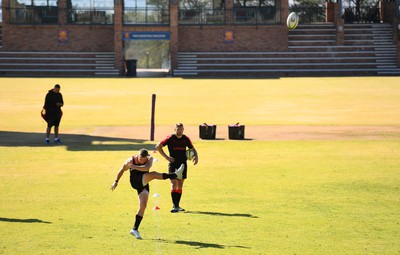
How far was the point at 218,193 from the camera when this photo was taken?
848 inches

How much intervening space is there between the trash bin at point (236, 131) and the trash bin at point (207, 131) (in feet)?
2.01

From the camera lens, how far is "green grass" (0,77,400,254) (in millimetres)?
16141

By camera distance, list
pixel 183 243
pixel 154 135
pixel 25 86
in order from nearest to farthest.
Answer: pixel 183 243
pixel 154 135
pixel 25 86

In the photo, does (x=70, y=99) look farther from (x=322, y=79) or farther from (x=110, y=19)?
(x=110, y=19)

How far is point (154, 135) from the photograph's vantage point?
33.8 meters

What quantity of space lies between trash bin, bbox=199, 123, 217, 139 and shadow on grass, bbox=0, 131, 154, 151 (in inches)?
94.3

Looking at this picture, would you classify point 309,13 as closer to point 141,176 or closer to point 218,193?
point 218,193

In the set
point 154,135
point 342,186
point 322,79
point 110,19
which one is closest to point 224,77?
point 322,79

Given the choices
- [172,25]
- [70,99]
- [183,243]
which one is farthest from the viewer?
[172,25]

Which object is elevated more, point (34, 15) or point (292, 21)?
point (34, 15)

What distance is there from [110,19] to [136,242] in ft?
204

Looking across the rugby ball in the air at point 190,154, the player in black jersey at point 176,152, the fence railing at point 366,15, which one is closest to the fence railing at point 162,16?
the fence railing at point 366,15

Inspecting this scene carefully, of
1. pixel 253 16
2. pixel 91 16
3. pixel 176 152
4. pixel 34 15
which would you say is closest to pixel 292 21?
pixel 253 16

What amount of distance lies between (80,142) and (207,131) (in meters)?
4.66
